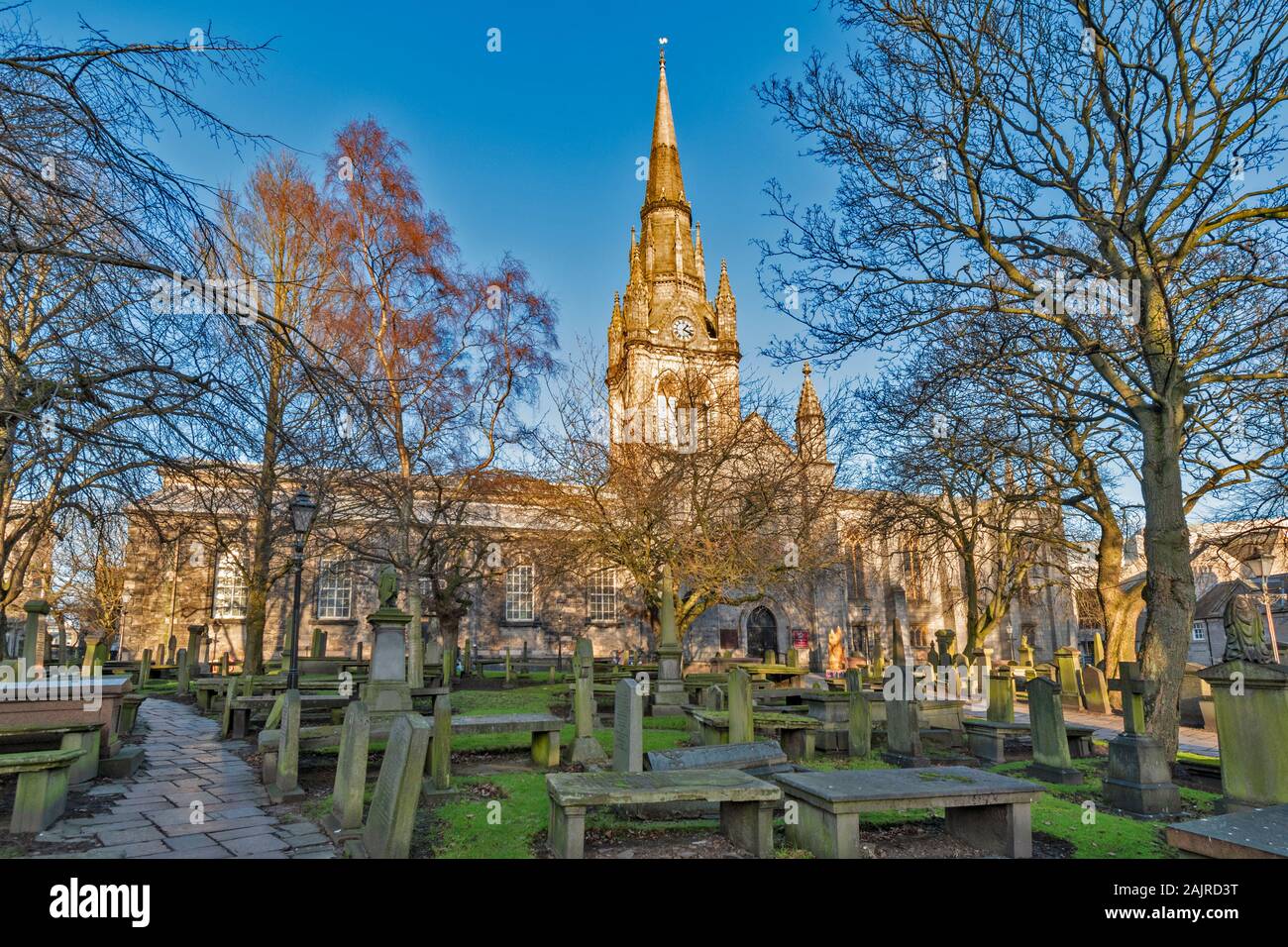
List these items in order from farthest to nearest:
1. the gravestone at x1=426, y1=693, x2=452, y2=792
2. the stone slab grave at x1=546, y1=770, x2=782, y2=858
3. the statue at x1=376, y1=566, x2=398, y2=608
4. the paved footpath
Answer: the statue at x1=376, y1=566, x2=398, y2=608 < the gravestone at x1=426, y1=693, x2=452, y2=792 < the paved footpath < the stone slab grave at x1=546, y1=770, x2=782, y2=858

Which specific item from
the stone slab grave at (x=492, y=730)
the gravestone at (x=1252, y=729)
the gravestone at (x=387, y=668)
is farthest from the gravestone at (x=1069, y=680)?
the gravestone at (x=387, y=668)

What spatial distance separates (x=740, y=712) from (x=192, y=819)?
553 centimetres

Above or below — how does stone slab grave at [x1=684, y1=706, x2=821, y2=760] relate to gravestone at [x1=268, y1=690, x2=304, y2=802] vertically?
below

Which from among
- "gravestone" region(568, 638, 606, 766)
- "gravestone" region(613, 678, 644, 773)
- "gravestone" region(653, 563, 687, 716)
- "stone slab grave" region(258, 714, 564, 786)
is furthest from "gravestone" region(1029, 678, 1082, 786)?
"gravestone" region(653, 563, 687, 716)

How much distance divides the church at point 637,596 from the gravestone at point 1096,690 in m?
4.29

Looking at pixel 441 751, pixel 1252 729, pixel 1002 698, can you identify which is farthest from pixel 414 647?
pixel 1252 729

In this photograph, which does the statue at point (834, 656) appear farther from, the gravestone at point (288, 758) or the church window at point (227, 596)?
the gravestone at point (288, 758)

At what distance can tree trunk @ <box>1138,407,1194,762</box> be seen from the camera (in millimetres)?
9211

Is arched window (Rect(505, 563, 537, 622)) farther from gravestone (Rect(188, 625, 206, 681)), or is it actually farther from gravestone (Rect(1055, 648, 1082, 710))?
gravestone (Rect(1055, 648, 1082, 710))

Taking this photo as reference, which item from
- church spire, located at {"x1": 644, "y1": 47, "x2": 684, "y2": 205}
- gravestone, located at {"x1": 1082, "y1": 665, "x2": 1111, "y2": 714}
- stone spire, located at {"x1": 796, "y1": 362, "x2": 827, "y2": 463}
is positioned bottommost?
gravestone, located at {"x1": 1082, "y1": 665, "x2": 1111, "y2": 714}

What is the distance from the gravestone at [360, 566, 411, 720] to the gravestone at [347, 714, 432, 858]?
4.78 m

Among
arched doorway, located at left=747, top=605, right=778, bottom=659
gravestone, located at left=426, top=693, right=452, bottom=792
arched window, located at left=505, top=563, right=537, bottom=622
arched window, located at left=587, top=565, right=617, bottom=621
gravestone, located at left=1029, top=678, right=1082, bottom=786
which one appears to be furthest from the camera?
arched doorway, located at left=747, top=605, right=778, bottom=659

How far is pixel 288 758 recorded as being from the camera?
24.5 feet
